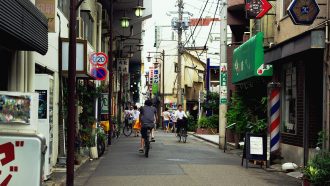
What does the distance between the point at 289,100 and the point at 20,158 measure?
12.5 metres

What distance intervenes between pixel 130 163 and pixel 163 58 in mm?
48307

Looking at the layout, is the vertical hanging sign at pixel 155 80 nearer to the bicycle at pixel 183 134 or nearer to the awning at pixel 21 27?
the bicycle at pixel 183 134

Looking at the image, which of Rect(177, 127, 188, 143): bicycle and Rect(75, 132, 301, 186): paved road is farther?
Rect(177, 127, 188, 143): bicycle

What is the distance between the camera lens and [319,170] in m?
10.4

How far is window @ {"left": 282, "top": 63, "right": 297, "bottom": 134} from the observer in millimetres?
16188

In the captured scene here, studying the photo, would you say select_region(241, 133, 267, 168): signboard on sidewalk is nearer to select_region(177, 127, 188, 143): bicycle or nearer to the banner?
the banner

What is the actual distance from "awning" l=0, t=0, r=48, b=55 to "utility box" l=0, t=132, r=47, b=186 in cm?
204

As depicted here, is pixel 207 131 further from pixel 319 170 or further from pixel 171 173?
pixel 319 170

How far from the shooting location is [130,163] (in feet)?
51.9

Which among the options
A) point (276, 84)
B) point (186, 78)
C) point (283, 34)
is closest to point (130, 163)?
point (276, 84)

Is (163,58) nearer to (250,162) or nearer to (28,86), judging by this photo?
(250,162)

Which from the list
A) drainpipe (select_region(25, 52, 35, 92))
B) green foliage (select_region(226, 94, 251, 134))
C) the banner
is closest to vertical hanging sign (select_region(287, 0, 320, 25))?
the banner

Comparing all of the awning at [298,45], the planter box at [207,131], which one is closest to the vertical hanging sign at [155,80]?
the planter box at [207,131]

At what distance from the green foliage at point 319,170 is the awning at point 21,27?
18.6 ft
